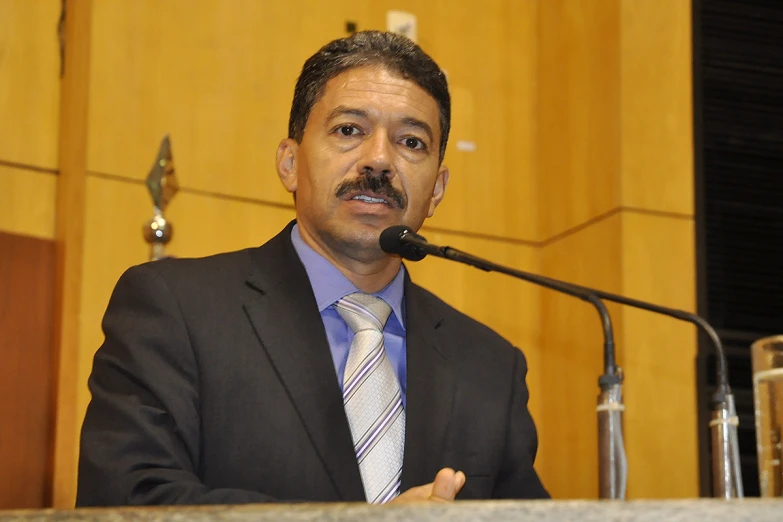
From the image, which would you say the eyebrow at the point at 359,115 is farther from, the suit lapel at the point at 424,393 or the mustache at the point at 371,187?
the suit lapel at the point at 424,393

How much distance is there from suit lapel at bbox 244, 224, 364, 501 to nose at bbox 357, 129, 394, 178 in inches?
9.4

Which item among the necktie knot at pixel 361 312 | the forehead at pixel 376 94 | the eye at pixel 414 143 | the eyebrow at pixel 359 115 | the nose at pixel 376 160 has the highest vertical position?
the forehead at pixel 376 94

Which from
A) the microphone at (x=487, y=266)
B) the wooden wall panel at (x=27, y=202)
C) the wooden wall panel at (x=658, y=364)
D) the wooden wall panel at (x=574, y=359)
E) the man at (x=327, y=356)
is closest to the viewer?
the microphone at (x=487, y=266)

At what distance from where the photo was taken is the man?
2.03 m

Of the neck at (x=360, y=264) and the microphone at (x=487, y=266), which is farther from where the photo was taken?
the neck at (x=360, y=264)

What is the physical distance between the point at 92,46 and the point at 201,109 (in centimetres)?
42

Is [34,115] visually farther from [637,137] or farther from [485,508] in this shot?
[485,508]

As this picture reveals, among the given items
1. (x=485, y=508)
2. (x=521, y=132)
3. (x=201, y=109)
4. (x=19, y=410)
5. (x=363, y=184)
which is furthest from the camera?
(x=521, y=132)

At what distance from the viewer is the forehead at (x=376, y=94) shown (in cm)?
252

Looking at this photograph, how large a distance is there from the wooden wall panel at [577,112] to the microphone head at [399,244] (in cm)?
224

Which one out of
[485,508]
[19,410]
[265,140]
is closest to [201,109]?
[265,140]

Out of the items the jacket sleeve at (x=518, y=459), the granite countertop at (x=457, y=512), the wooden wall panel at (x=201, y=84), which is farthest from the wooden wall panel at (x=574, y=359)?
the granite countertop at (x=457, y=512)

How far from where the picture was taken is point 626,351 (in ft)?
13.3

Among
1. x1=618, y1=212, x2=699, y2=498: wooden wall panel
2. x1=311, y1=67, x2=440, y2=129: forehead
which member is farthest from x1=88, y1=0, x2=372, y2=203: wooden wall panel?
x1=311, y1=67, x2=440, y2=129: forehead
